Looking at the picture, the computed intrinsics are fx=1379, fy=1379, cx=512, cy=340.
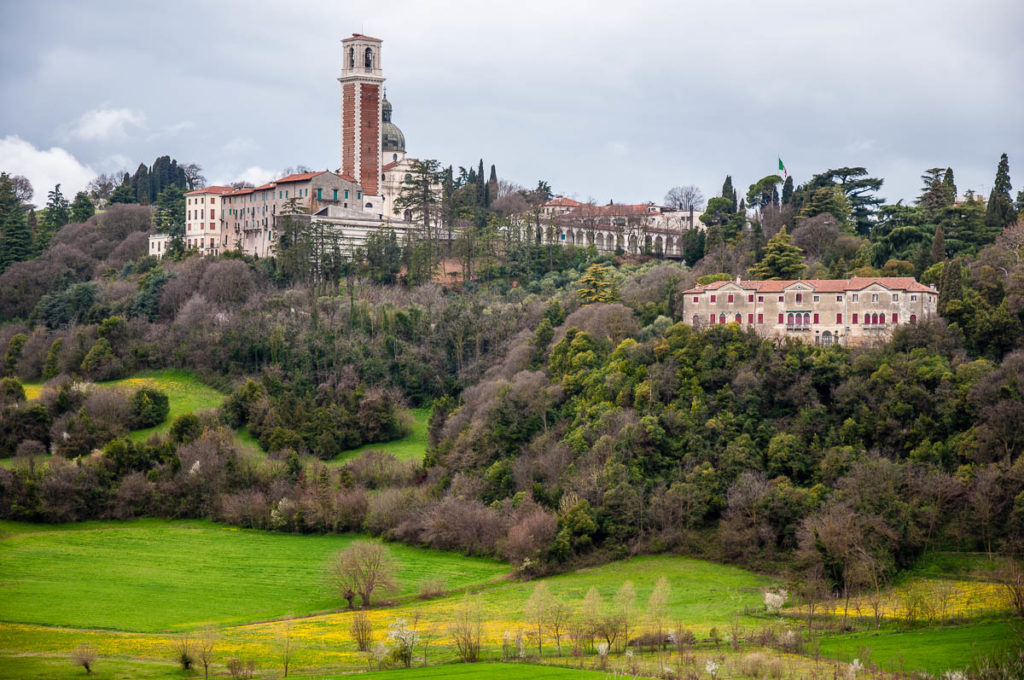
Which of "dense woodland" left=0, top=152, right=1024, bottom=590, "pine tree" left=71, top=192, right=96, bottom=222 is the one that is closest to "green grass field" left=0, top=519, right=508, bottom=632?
"dense woodland" left=0, top=152, right=1024, bottom=590

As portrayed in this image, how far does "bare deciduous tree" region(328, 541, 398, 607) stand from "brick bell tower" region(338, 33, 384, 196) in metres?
51.5

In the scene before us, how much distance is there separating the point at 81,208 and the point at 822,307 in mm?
73962

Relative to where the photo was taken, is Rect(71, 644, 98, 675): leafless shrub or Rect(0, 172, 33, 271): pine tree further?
Rect(0, 172, 33, 271): pine tree

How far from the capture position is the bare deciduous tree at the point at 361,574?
5930 centimetres

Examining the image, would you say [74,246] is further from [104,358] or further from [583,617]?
[583,617]

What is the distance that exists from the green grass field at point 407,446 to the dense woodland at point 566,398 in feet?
3.20

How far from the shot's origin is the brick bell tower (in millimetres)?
106938

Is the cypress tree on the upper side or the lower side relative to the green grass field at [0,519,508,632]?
upper

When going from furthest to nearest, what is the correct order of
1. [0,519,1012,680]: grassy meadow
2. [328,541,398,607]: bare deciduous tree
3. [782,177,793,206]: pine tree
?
1. [782,177,793,206]: pine tree
2. [328,541,398,607]: bare deciduous tree
3. [0,519,1012,680]: grassy meadow

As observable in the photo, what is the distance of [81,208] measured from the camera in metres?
123

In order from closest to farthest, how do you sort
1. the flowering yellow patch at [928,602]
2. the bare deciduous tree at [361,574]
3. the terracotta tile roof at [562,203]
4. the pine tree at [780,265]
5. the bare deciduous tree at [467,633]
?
the bare deciduous tree at [467,633], the flowering yellow patch at [928,602], the bare deciduous tree at [361,574], the pine tree at [780,265], the terracotta tile roof at [562,203]

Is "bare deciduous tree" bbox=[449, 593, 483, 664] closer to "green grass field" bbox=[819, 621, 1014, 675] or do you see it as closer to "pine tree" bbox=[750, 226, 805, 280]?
"green grass field" bbox=[819, 621, 1014, 675]

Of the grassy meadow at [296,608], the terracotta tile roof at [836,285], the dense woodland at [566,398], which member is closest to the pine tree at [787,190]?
the dense woodland at [566,398]

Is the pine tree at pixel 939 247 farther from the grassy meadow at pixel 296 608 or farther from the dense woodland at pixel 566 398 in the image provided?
the grassy meadow at pixel 296 608
